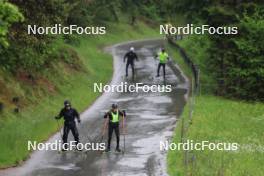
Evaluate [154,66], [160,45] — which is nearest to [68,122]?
[154,66]

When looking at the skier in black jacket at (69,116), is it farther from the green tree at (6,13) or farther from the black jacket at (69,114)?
the green tree at (6,13)

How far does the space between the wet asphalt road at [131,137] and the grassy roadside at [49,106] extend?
1.97 ft

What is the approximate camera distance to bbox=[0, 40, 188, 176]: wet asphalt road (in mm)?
18859

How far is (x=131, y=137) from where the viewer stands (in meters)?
23.4

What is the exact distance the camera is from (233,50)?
108 feet

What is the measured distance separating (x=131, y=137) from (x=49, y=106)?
5986 millimetres

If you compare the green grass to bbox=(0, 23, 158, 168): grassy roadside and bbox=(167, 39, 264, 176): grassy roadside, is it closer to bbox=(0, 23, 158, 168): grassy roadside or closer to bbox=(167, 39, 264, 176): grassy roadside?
bbox=(167, 39, 264, 176): grassy roadside

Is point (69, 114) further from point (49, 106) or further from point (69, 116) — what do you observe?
point (49, 106)

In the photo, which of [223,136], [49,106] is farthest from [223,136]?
[49,106]

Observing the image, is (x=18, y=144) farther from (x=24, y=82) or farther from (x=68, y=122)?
(x=24, y=82)

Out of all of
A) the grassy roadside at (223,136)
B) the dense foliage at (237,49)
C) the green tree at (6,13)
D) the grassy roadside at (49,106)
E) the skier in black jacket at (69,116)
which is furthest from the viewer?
the dense foliage at (237,49)

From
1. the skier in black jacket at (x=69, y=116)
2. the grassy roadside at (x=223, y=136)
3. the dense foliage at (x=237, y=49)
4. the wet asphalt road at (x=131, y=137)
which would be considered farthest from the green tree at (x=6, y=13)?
the dense foliage at (x=237, y=49)

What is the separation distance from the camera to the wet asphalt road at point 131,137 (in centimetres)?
1886

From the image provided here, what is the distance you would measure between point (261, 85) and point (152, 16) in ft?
191
